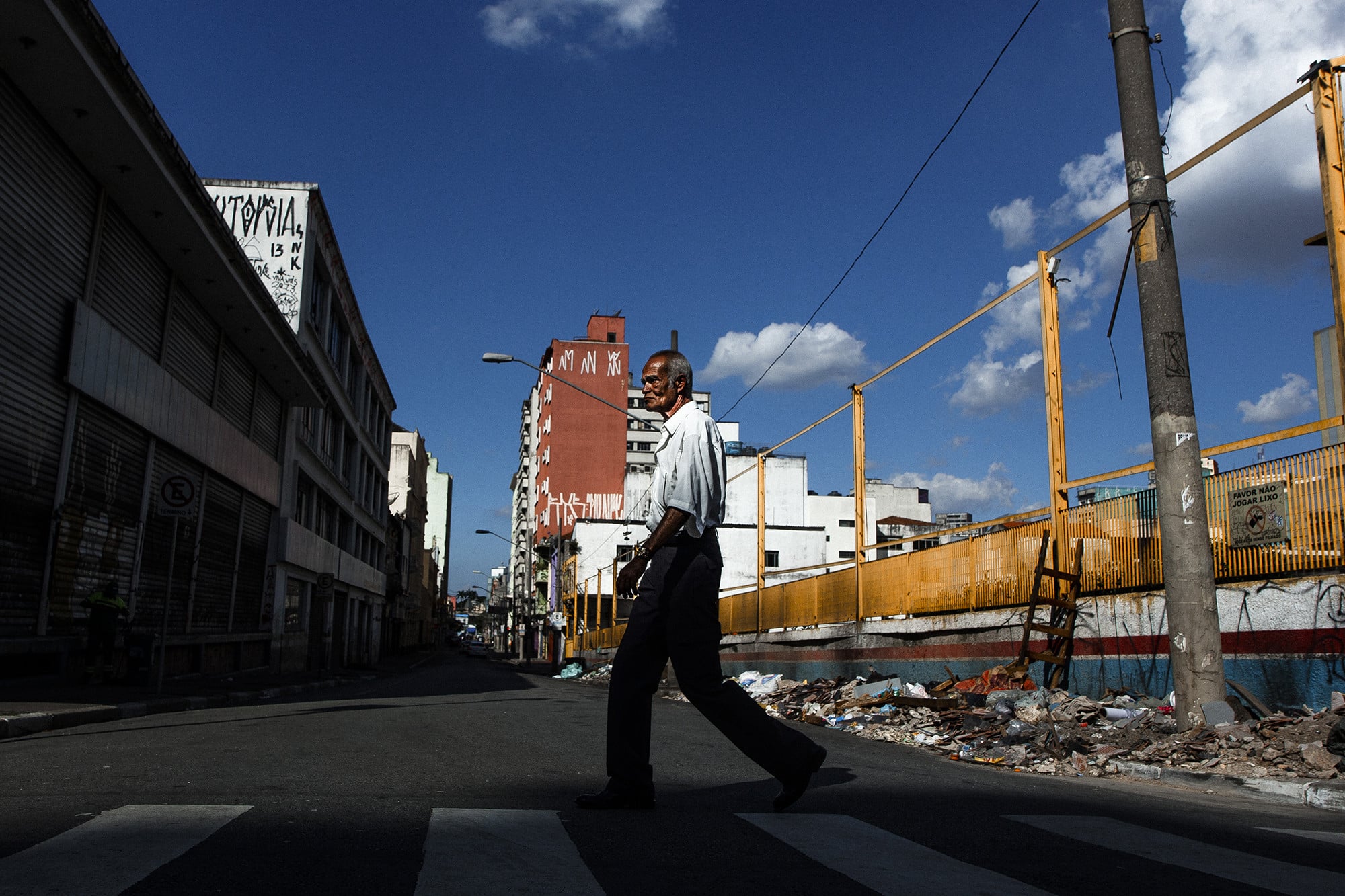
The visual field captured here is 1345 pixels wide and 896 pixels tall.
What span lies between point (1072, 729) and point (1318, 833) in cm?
382

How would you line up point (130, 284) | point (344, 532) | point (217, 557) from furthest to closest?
point (344, 532), point (217, 557), point (130, 284)

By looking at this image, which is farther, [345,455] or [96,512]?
[345,455]

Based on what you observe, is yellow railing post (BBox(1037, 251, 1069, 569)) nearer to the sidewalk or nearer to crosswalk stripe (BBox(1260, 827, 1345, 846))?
crosswalk stripe (BBox(1260, 827, 1345, 846))

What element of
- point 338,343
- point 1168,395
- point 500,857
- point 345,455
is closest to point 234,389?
point 338,343

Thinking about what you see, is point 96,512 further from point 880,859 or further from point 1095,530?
point 880,859

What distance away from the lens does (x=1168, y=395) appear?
7953 millimetres

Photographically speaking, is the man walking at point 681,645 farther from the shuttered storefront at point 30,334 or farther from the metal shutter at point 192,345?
the metal shutter at point 192,345

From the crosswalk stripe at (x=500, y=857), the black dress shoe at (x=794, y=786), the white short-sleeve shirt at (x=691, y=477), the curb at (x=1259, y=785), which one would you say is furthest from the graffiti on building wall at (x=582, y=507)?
the crosswalk stripe at (x=500, y=857)

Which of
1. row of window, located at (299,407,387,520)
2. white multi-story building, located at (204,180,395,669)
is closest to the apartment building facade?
white multi-story building, located at (204,180,395,669)

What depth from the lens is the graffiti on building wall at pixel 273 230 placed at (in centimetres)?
2659

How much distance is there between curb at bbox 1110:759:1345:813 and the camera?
567cm

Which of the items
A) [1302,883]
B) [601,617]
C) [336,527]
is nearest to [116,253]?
[1302,883]

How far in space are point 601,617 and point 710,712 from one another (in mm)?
50812

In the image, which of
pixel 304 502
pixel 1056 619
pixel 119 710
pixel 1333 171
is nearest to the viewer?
pixel 1333 171
